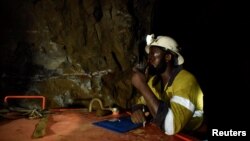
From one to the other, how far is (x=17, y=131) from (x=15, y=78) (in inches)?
78.2

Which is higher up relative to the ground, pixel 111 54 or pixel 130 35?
pixel 130 35

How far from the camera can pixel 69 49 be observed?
5023 millimetres

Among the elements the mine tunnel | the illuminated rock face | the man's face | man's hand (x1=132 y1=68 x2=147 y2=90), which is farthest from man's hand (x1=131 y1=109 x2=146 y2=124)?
the illuminated rock face

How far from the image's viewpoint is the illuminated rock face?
472 cm

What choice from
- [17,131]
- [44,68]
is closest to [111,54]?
[44,68]

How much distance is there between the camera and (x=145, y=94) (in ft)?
10.2

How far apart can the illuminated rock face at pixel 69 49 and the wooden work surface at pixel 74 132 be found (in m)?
1.48

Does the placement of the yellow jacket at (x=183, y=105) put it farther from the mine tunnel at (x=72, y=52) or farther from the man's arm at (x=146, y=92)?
the mine tunnel at (x=72, y=52)

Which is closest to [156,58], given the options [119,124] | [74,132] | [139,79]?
[139,79]

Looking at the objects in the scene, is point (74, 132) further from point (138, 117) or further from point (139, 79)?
point (139, 79)

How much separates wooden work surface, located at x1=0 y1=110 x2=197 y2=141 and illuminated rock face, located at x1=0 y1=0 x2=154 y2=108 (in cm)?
148

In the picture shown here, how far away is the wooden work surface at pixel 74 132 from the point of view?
2.71 meters

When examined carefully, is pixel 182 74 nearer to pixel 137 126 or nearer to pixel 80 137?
pixel 137 126

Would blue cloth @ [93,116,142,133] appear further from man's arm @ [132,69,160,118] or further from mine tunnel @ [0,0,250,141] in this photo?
mine tunnel @ [0,0,250,141]
